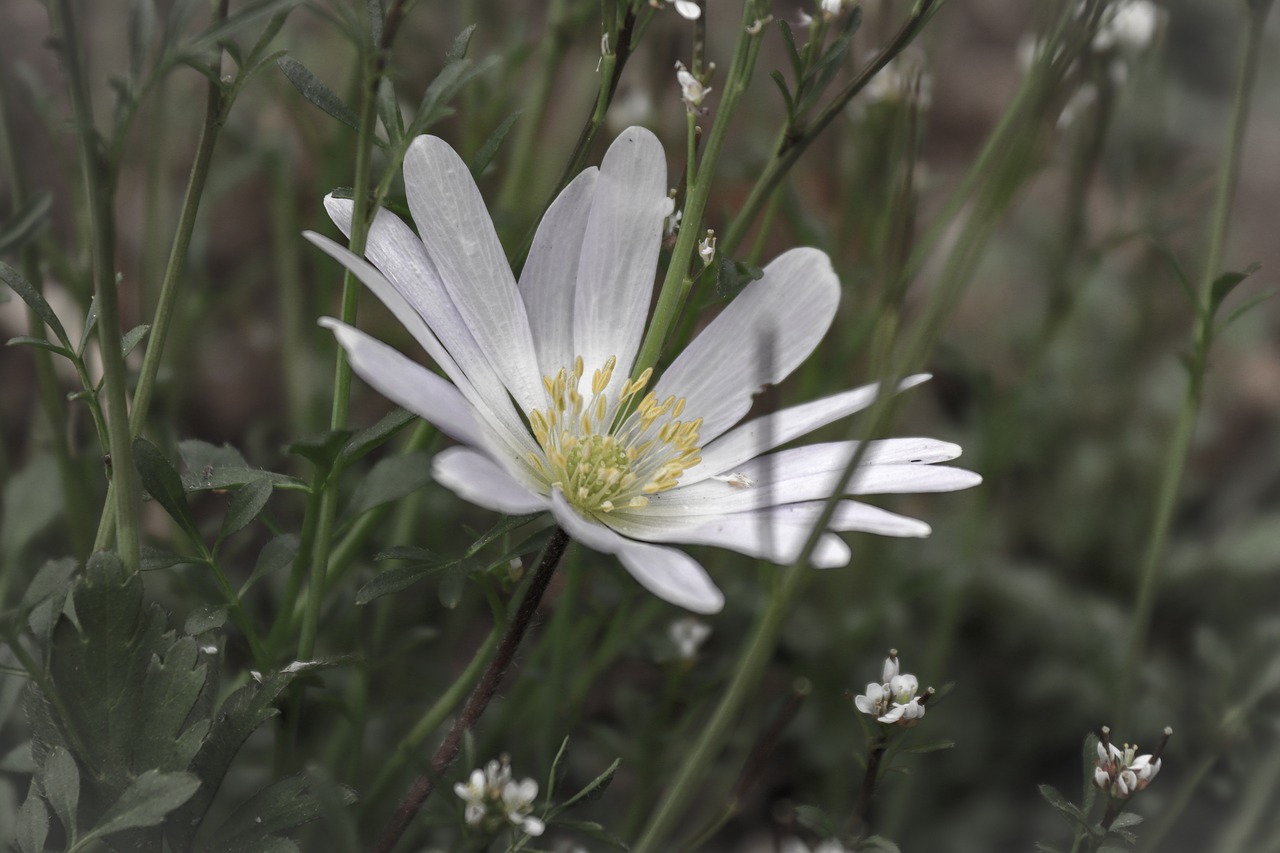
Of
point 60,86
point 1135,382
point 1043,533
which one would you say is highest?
point 60,86

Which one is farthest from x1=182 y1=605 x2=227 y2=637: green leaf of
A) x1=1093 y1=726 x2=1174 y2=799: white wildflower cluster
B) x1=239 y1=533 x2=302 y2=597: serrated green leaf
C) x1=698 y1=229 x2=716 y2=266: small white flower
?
x1=1093 y1=726 x2=1174 y2=799: white wildflower cluster

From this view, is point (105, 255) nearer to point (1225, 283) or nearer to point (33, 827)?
point (33, 827)

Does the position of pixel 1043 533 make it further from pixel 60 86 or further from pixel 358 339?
pixel 60 86

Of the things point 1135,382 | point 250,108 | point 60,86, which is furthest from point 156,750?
point 60,86

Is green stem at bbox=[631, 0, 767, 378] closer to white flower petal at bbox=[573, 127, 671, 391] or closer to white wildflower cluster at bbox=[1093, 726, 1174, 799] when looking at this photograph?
white flower petal at bbox=[573, 127, 671, 391]

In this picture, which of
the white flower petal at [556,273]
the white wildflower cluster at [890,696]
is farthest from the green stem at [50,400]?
the white wildflower cluster at [890,696]

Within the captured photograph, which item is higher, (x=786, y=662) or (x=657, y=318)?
(x=657, y=318)
